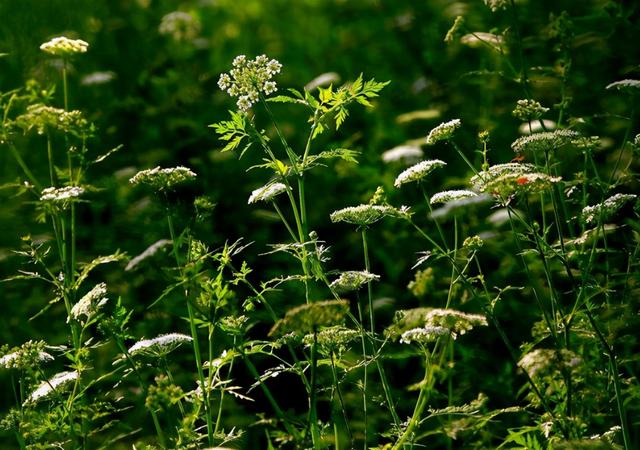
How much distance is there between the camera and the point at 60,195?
3180 mm

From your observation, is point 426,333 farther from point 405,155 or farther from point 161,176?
point 405,155

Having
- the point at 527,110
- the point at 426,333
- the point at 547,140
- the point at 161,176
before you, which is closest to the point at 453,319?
the point at 426,333

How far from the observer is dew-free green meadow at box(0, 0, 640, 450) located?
3.07 metres

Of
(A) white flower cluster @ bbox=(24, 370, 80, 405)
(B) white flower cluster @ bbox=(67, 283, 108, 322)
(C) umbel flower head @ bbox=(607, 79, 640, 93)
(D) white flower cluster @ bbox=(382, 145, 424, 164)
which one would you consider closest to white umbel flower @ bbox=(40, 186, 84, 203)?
(B) white flower cluster @ bbox=(67, 283, 108, 322)

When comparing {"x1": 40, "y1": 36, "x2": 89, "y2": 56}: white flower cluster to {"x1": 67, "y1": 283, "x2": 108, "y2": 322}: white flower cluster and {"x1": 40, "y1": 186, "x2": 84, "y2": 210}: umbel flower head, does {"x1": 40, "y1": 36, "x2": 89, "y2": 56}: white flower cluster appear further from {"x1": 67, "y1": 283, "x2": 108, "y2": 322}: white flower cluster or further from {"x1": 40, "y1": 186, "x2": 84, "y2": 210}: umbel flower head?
{"x1": 67, "y1": 283, "x2": 108, "y2": 322}: white flower cluster

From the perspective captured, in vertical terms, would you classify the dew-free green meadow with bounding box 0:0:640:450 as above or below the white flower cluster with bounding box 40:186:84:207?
below

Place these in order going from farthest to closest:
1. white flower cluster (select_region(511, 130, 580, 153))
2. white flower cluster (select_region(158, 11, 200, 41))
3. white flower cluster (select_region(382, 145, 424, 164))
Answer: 1. white flower cluster (select_region(158, 11, 200, 41))
2. white flower cluster (select_region(382, 145, 424, 164))
3. white flower cluster (select_region(511, 130, 580, 153))

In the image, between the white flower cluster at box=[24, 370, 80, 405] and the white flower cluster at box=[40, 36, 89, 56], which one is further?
the white flower cluster at box=[40, 36, 89, 56]

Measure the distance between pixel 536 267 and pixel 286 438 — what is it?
2349 millimetres

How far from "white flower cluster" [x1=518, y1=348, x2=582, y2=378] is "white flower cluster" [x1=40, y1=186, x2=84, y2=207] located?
1767 mm

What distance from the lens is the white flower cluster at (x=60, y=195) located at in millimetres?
3180

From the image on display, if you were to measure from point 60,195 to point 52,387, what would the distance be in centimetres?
71

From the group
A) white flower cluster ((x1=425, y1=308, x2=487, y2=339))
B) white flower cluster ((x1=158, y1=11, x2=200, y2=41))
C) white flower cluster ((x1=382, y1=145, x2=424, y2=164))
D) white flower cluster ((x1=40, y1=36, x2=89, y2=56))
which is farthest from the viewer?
white flower cluster ((x1=158, y1=11, x2=200, y2=41))

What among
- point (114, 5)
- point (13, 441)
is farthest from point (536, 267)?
point (114, 5)
